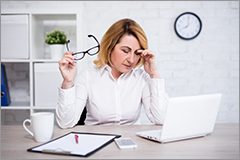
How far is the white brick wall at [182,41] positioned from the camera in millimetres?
2680

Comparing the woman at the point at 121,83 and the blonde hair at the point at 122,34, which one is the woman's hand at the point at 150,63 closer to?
the woman at the point at 121,83

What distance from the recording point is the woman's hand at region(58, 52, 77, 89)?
4.36 feet

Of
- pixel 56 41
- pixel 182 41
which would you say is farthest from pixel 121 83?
pixel 182 41

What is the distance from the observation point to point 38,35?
8.61ft

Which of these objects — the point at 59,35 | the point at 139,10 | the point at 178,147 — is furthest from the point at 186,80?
the point at 178,147

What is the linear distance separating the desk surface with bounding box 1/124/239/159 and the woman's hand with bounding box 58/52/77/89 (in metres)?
0.21

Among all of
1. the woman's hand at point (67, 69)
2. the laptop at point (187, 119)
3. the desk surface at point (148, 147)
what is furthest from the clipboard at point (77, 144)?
the woman's hand at point (67, 69)

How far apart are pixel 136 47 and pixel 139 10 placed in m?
1.15

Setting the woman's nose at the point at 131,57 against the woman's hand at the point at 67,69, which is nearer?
the woman's hand at the point at 67,69

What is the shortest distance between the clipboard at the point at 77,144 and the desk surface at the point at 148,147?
0.7 inches

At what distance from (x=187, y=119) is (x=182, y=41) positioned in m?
1.73

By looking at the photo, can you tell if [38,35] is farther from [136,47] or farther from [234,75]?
[234,75]

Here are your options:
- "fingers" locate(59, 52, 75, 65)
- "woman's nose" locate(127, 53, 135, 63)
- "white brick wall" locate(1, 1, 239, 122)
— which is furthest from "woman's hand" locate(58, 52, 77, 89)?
"white brick wall" locate(1, 1, 239, 122)

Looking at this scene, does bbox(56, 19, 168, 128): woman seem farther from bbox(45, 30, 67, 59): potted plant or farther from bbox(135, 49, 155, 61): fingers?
bbox(45, 30, 67, 59): potted plant
